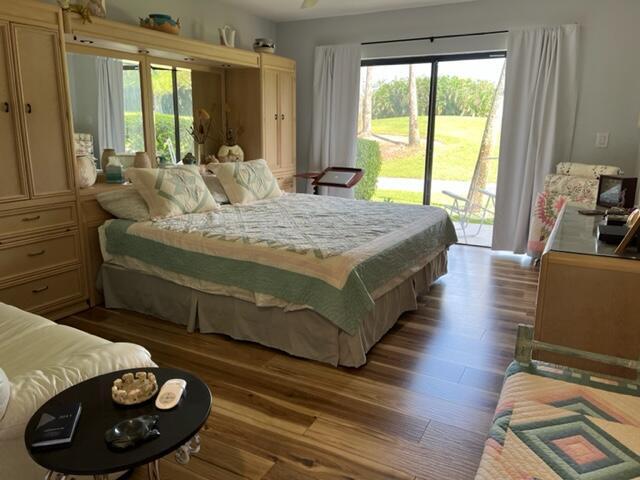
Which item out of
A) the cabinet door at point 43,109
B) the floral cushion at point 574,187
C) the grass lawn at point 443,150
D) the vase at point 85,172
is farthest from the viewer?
the grass lawn at point 443,150

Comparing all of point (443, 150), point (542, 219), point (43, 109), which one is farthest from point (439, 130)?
point (43, 109)

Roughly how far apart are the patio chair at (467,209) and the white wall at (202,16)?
117 inches

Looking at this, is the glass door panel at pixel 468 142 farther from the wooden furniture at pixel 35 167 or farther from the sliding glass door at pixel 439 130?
the wooden furniture at pixel 35 167

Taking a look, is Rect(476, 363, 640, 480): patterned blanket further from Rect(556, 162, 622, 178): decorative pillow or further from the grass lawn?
the grass lawn

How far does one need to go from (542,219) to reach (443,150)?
4.81 ft

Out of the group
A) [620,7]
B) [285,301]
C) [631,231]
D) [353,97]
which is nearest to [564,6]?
[620,7]

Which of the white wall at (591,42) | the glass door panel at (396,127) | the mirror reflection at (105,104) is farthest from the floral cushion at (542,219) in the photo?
the mirror reflection at (105,104)

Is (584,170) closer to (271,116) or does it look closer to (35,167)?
(271,116)

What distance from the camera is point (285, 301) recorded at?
2.77m

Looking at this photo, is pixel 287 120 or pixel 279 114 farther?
pixel 287 120

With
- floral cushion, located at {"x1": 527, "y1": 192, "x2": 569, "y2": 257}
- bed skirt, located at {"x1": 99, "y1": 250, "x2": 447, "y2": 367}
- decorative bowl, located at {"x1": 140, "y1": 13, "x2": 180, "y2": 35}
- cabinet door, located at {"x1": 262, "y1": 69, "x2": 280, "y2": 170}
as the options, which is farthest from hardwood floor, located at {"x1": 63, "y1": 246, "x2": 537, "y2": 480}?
cabinet door, located at {"x1": 262, "y1": 69, "x2": 280, "y2": 170}

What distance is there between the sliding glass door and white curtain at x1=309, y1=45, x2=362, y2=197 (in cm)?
21

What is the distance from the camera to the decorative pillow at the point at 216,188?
432 centimetres

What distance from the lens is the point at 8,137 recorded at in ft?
9.71
